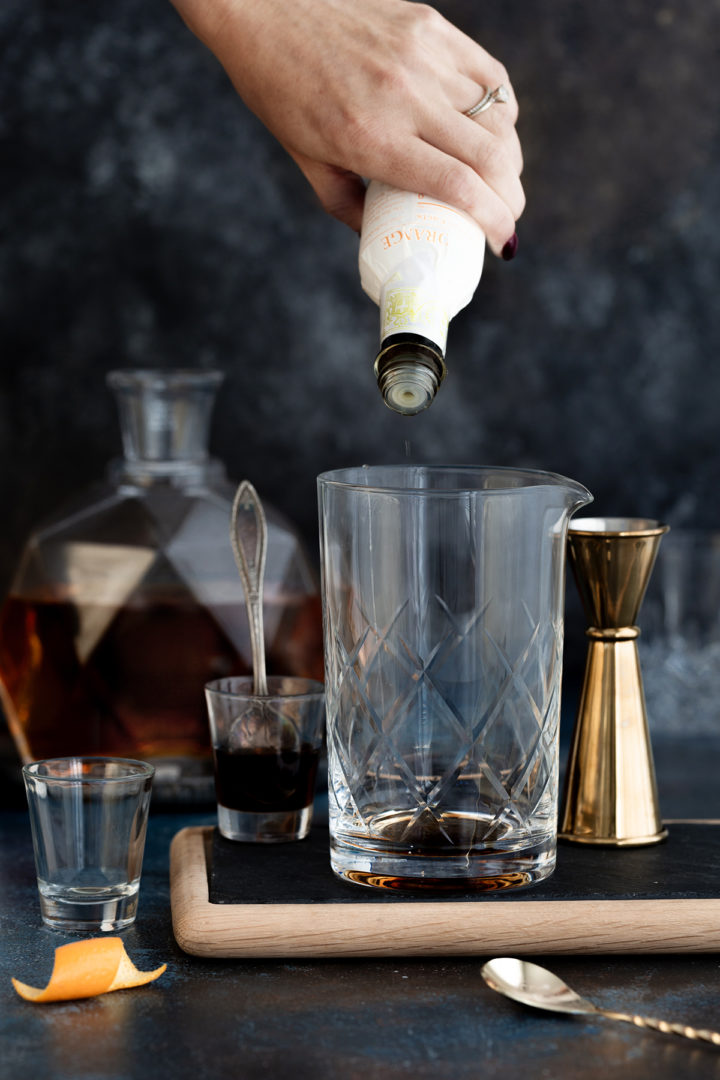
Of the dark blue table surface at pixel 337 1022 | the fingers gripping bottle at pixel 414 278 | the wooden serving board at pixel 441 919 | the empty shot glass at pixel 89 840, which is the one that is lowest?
the dark blue table surface at pixel 337 1022

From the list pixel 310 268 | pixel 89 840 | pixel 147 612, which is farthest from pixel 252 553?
pixel 310 268

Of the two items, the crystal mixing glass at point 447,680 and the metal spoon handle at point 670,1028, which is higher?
the crystal mixing glass at point 447,680

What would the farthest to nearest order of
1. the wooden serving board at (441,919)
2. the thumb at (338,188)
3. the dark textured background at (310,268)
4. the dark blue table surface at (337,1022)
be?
the dark textured background at (310,268), the thumb at (338,188), the wooden serving board at (441,919), the dark blue table surface at (337,1022)

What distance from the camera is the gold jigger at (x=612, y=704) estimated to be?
857 mm

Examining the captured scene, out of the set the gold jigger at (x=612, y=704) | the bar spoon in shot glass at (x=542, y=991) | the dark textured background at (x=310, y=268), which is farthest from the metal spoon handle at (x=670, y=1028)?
the dark textured background at (x=310, y=268)

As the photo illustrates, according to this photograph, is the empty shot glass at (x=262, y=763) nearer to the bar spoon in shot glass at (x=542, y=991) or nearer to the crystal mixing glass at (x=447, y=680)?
the crystal mixing glass at (x=447, y=680)

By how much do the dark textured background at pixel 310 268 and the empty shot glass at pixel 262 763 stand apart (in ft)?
2.21

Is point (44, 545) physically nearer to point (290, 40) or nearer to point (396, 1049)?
point (290, 40)

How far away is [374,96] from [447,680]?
1.36 ft

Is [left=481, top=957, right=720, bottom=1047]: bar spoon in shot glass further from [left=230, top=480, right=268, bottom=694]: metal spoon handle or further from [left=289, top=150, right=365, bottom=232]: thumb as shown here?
[left=289, top=150, right=365, bottom=232]: thumb

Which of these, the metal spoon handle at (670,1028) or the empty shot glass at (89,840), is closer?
the metal spoon handle at (670,1028)

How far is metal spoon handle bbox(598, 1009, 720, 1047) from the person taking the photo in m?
0.62

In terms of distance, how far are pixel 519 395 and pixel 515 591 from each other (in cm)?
86

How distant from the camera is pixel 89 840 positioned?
0.75m
